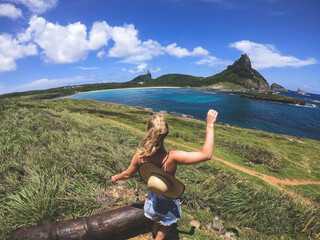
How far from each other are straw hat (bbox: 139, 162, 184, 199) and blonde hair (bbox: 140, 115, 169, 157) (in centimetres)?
23

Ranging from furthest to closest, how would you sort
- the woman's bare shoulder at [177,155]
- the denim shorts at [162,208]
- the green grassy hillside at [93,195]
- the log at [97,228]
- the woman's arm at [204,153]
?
the green grassy hillside at [93,195]
the log at [97,228]
the denim shorts at [162,208]
the woman's bare shoulder at [177,155]
the woman's arm at [204,153]

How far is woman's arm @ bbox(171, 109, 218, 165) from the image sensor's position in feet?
6.86

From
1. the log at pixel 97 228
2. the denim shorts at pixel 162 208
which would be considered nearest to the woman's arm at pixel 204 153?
the denim shorts at pixel 162 208

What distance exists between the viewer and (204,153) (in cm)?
209

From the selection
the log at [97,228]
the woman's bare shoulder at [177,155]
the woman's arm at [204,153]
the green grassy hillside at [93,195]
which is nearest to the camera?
the woman's arm at [204,153]

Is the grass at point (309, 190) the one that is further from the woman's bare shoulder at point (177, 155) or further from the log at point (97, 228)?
the woman's bare shoulder at point (177, 155)

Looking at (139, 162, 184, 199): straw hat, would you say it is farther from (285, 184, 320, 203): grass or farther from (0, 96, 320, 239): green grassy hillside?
(285, 184, 320, 203): grass

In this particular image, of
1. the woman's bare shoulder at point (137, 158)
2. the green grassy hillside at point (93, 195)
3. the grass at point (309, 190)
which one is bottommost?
the grass at point (309, 190)

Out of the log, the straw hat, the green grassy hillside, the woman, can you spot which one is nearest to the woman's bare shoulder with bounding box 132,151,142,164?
the woman

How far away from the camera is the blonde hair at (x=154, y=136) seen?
2.29 meters

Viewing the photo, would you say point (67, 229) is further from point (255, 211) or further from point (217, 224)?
point (255, 211)

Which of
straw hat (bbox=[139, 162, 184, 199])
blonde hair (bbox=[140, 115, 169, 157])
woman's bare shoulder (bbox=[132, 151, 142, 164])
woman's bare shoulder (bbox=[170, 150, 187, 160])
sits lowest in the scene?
straw hat (bbox=[139, 162, 184, 199])

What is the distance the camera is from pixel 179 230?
4238 millimetres

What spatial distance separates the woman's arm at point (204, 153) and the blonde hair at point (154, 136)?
31cm
